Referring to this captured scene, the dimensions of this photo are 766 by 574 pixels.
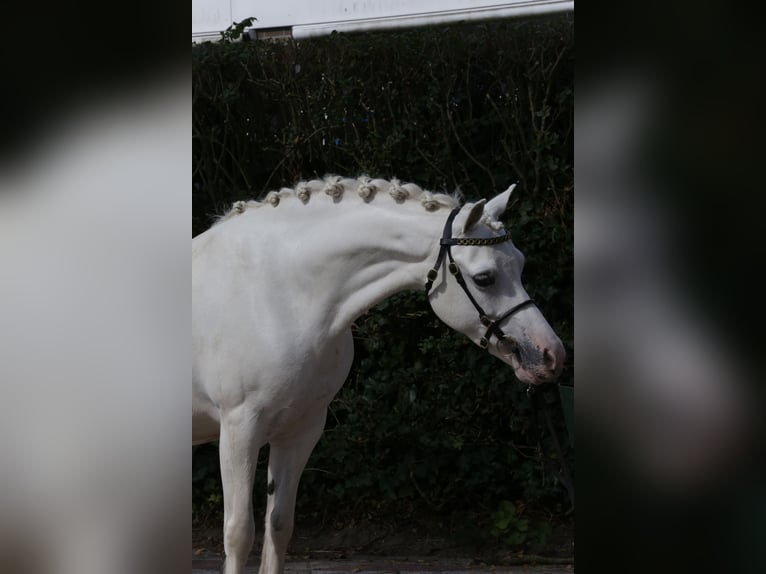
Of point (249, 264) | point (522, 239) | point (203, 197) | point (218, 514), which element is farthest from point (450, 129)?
point (218, 514)

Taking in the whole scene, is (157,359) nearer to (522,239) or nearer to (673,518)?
(673,518)

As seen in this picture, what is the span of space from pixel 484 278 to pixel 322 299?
1.50 ft

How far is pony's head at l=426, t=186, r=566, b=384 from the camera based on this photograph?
87.2 inches

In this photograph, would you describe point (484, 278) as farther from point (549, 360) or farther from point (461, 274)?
point (549, 360)

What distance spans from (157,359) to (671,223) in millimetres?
680

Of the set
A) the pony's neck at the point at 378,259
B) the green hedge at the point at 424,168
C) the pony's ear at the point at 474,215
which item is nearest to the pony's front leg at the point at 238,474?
the pony's neck at the point at 378,259

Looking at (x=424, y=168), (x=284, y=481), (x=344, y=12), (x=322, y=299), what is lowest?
(x=284, y=481)

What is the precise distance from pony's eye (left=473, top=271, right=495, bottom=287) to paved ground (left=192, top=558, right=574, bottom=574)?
194 cm

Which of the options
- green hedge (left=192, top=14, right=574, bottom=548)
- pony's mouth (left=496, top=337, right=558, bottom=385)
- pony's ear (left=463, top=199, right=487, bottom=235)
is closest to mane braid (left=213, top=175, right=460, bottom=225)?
pony's ear (left=463, top=199, right=487, bottom=235)

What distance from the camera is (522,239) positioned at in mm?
3834

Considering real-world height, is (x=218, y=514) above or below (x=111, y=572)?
below

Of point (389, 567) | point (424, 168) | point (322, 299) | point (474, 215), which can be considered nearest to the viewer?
point (474, 215)

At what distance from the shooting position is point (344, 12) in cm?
404

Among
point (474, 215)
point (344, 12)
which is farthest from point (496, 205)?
point (344, 12)
